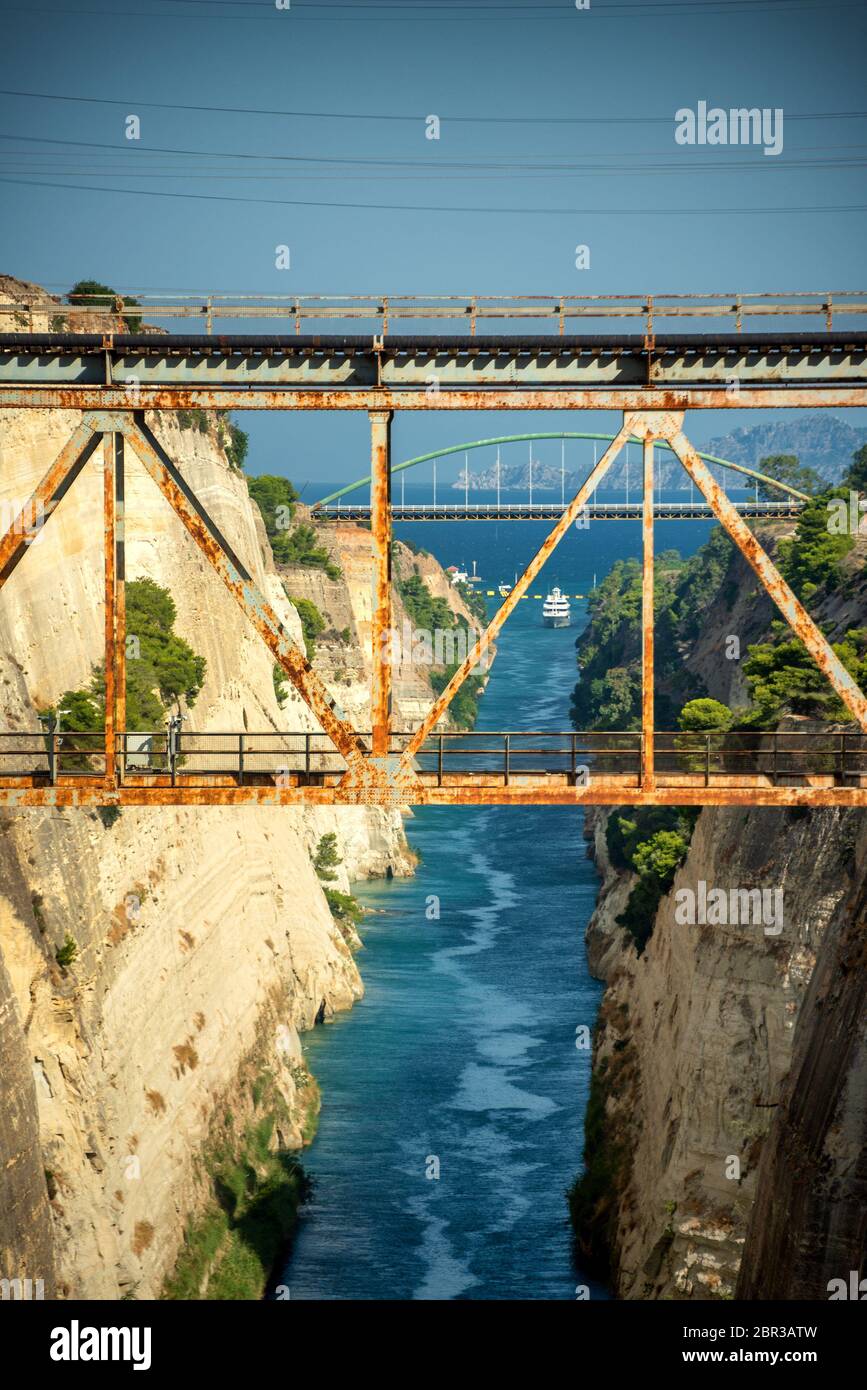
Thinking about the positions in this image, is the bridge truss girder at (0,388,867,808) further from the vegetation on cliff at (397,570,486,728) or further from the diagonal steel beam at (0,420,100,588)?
the vegetation on cliff at (397,570,486,728)

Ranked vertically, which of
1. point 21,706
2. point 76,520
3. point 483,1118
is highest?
point 76,520

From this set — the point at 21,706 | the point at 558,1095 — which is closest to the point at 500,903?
the point at 558,1095

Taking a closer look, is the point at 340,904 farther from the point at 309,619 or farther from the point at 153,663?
the point at 153,663

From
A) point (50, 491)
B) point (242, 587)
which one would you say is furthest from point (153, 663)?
point (242, 587)

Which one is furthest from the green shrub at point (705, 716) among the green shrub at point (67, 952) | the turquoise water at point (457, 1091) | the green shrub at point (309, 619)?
the green shrub at point (309, 619)

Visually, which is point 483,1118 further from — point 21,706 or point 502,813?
point 502,813

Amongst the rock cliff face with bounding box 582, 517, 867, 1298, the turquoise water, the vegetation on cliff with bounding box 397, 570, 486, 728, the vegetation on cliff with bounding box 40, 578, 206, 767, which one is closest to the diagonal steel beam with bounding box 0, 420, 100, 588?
the rock cliff face with bounding box 582, 517, 867, 1298
